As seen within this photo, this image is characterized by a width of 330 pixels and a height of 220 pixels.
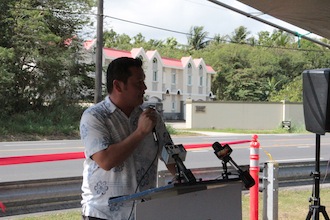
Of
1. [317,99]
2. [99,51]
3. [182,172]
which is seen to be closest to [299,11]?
[317,99]

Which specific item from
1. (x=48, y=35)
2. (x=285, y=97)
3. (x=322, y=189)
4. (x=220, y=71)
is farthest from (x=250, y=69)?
(x=322, y=189)

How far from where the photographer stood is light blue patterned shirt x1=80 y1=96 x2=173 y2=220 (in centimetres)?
225

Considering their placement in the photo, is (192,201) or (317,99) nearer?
(192,201)

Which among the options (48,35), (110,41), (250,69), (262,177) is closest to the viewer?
(262,177)

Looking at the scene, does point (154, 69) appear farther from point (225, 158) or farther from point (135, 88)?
point (225, 158)

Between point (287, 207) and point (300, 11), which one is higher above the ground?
point (300, 11)

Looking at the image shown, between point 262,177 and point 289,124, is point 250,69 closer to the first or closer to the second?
point 289,124

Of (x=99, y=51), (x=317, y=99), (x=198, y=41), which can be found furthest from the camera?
(x=198, y=41)

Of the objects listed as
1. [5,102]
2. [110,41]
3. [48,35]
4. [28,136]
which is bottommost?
[28,136]

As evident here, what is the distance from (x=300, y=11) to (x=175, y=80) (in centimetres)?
4543

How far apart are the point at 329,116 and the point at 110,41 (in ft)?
194

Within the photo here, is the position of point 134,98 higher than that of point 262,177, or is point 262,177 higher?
point 134,98

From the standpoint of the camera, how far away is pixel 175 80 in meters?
49.4

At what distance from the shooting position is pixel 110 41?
205ft
